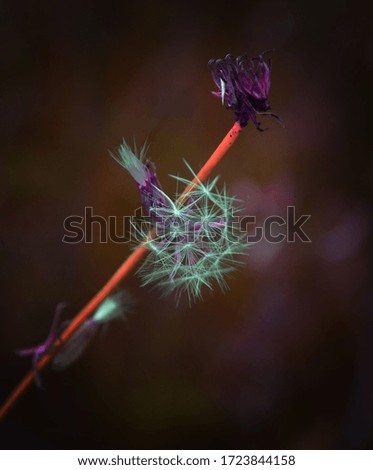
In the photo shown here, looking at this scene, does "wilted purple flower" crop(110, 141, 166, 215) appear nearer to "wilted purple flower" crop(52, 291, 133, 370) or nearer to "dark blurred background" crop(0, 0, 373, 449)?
"wilted purple flower" crop(52, 291, 133, 370)

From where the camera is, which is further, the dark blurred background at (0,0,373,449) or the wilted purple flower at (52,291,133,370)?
the dark blurred background at (0,0,373,449)

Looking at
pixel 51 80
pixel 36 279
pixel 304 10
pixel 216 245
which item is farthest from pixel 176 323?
pixel 304 10

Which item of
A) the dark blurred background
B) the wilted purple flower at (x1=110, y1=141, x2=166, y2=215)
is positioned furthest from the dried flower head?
the dark blurred background

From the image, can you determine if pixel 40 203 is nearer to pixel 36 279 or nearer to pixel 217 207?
Answer: pixel 36 279

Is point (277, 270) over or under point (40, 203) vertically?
under

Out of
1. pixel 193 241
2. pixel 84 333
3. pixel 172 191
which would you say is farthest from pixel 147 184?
pixel 172 191
